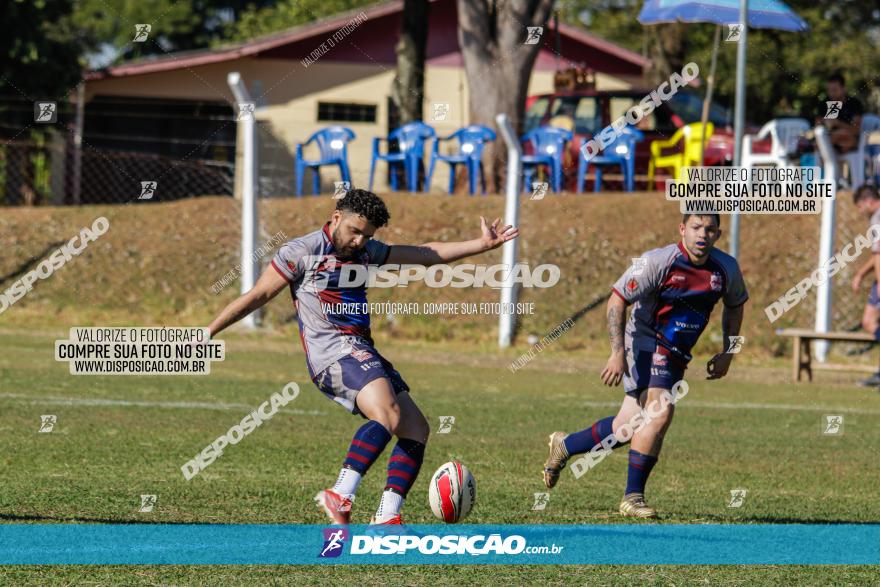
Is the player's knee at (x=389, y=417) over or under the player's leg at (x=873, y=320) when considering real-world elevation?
under

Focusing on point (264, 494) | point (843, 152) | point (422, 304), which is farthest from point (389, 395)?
point (843, 152)

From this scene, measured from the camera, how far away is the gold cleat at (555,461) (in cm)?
875

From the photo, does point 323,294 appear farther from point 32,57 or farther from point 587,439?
point 32,57

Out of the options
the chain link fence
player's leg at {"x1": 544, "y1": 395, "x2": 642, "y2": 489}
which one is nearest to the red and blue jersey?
player's leg at {"x1": 544, "y1": 395, "x2": 642, "y2": 489}

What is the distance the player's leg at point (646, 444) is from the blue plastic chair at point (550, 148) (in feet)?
40.8

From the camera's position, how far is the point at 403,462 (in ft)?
23.7

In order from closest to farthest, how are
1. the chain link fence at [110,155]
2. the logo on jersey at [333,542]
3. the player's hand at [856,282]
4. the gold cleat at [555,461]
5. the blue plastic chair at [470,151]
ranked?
the logo on jersey at [333,542] → the gold cleat at [555,461] → the player's hand at [856,282] → the blue plastic chair at [470,151] → the chain link fence at [110,155]

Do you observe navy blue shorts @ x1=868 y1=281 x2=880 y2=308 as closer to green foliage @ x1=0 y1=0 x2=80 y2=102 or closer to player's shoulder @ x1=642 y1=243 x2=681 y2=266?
player's shoulder @ x1=642 y1=243 x2=681 y2=266

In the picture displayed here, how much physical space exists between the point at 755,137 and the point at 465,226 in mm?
4662

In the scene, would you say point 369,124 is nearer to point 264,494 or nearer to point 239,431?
point 239,431

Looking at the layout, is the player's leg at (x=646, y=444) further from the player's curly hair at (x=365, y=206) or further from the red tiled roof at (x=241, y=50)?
the red tiled roof at (x=241, y=50)

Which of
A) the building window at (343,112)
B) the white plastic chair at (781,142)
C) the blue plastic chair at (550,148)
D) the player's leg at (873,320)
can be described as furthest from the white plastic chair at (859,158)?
the building window at (343,112)

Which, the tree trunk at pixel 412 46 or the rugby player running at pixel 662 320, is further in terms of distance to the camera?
the tree trunk at pixel 412 46

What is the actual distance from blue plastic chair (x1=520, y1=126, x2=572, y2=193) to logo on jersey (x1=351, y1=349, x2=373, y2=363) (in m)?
13.5
